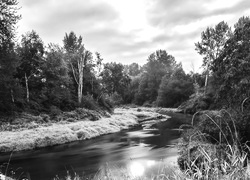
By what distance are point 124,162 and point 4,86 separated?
16.6 metres

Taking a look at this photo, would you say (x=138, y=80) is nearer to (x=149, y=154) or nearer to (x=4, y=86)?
(x=4, y=86)

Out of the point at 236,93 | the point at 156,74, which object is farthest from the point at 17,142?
the point at 156,74

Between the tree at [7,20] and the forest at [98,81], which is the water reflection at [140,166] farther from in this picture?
the tree at [7,20]

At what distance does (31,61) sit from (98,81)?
16.5 meters

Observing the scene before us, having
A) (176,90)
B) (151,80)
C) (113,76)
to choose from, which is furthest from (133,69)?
Answer: (176,90)

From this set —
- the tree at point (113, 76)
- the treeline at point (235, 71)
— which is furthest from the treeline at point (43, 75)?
the tree at point (113, 76)

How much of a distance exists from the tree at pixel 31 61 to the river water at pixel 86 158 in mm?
14587

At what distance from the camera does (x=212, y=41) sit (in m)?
46.3

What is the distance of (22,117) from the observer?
71.7 ft

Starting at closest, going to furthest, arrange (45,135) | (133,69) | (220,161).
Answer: (220,161) < (45,135) < (133,69)

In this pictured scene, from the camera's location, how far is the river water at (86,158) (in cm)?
1046

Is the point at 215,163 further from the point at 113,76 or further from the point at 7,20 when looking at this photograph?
the point at 113,76

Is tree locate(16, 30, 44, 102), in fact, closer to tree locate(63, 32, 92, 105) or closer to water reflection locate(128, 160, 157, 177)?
tree locate(63, 32, 92, 105)

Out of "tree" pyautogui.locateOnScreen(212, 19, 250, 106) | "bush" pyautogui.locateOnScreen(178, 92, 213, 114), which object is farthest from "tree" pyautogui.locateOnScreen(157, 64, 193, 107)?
"tree" pyautogui.locateOnScreen(212, 19, 250, 106)
